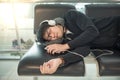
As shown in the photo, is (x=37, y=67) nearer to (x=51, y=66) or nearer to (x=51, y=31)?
(x=51, y=66)

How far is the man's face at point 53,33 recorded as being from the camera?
1.47m

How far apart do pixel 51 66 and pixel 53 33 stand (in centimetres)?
27

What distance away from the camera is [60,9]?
193 cm

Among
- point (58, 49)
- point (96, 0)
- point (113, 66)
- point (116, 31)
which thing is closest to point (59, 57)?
point (58, 49)

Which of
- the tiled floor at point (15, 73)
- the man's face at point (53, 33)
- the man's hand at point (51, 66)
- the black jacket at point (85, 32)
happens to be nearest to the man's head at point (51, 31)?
the man's face at point (53, 33)

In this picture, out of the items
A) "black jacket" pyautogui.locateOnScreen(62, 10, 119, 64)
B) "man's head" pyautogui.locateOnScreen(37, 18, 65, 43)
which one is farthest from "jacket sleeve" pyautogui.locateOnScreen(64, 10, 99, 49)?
"man's head" pyautogui.locateOnScreen(37, 18, 65, 43)

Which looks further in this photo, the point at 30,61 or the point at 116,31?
the point at 116,31

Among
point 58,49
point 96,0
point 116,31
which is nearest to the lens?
point 58,49

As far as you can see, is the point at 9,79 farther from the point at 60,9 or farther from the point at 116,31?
the point at 116,31

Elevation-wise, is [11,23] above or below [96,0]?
below

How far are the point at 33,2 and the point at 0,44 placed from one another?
2.48 feet

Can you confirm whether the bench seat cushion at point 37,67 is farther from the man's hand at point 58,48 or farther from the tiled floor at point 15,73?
the tiled floor at point 15,73

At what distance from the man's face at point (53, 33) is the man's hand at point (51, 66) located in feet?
0.70

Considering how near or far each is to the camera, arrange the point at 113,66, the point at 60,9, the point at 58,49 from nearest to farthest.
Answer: the point at 113,66, the point at 58,49, the point at 60,9
